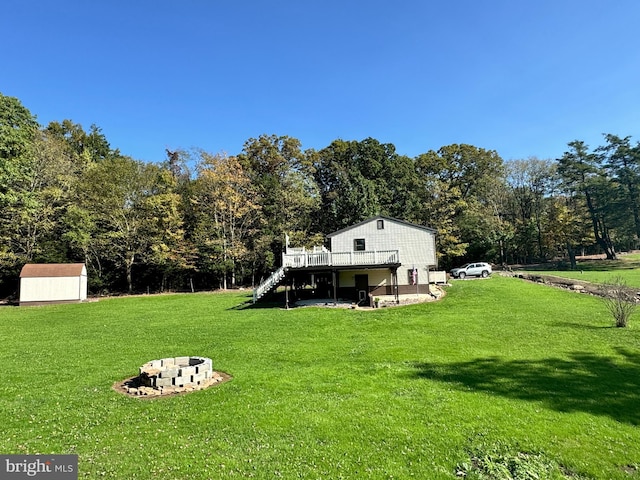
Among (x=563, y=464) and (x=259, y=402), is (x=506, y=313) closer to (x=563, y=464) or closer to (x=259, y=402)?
(x=563, y=464)

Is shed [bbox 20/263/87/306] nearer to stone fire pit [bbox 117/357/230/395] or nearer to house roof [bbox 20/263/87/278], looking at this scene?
house roof [bbox 20/263/87/278]

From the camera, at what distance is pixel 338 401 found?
7500mm

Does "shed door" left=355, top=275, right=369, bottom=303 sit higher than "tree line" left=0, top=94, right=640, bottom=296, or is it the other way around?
"tree line" left=0, top=94, right=640, bottom=296

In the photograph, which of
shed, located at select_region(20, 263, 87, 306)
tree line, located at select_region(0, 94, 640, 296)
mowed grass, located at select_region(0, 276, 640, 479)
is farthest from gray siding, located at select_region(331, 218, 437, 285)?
shed, located at select_region(20, 263, 87, 306)

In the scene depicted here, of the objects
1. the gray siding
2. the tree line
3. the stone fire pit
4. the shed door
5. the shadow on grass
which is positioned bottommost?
the shadow on grass

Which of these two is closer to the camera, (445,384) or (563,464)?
(563,464)

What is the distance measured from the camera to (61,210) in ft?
110

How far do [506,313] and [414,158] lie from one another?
37.3 m

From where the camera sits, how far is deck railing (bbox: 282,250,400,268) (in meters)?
22.2

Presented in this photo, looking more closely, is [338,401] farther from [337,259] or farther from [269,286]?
[269,286]

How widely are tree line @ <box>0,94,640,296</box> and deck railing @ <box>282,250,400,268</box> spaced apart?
15469 millimetres

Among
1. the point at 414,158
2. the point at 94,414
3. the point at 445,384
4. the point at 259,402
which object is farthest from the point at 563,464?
the point at 414,158

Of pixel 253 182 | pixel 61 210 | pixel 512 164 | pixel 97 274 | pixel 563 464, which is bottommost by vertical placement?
pixel 563 464

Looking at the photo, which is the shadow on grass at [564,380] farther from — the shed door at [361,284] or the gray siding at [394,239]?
the gray siding at [394,239]
